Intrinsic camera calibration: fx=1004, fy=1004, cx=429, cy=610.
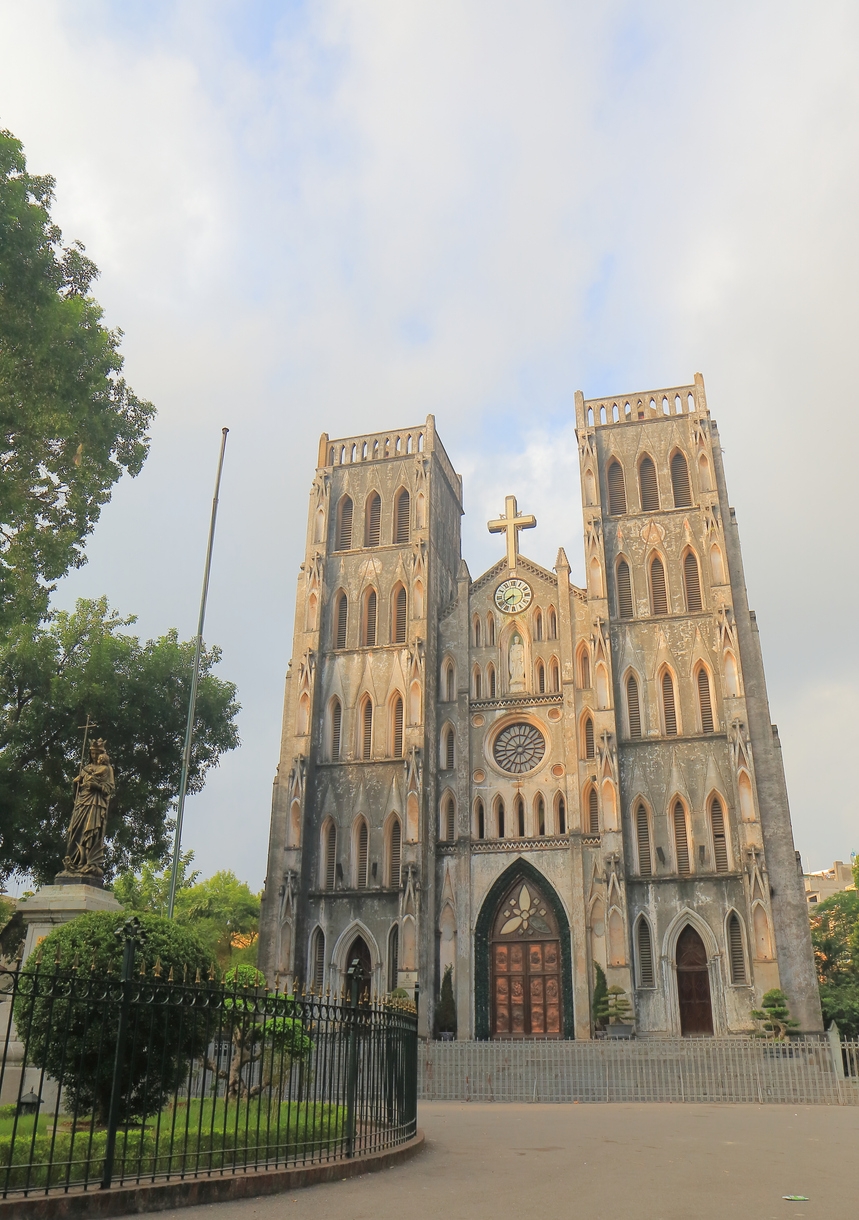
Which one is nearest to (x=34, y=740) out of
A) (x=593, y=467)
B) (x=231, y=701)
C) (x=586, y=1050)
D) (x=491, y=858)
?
(x=231, y=701)

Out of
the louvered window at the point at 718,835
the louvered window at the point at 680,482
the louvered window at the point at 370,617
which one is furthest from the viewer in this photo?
the louvered window at the point at 370,617

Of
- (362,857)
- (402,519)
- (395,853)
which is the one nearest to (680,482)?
(402,519)

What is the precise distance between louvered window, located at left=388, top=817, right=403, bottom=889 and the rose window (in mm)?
3845

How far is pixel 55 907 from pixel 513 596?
2305cm

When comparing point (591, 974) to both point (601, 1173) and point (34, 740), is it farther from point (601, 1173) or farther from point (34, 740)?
point (601, 1173)

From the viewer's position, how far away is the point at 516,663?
110ft

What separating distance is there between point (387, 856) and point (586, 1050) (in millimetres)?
9534

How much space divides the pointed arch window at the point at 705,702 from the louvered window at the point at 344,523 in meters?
13.4

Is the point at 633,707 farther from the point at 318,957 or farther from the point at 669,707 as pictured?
the point at 318,957

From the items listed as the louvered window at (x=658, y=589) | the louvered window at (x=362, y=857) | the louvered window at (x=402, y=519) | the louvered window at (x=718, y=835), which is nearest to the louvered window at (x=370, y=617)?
the louvered window at (x=402, y=519)

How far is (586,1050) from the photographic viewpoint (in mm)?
23859

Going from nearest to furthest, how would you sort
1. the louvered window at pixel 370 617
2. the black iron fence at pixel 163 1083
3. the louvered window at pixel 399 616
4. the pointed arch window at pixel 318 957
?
the black iron fence at pixel 163 1083 < the pointed arch window at pixel 318 957 < the louvered window at pixel 399 616 < the louvered window at pixel 370 617

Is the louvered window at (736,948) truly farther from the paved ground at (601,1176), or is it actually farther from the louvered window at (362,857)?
the paved ground at (601,1176)

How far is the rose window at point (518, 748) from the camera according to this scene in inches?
1267
